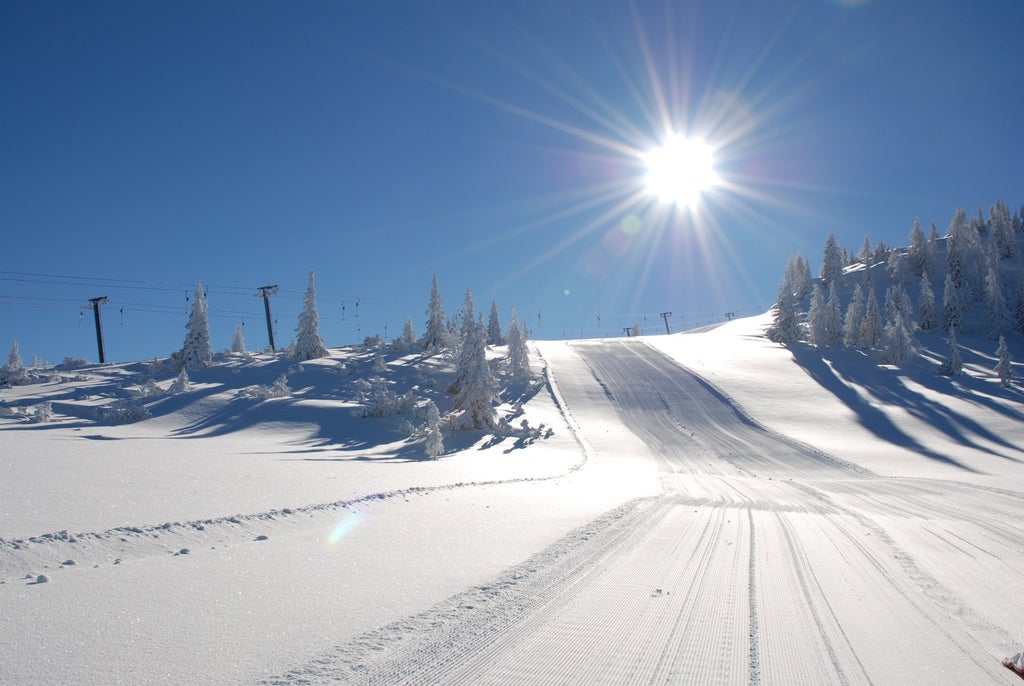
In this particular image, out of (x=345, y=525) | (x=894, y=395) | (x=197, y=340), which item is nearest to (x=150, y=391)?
(x=197, y=340)

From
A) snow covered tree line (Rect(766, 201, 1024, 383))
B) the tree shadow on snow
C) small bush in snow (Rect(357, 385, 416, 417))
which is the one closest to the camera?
small bush in snow (Rect(357, 385, 416, 417))

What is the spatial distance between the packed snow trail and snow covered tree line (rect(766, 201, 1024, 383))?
4207 cm

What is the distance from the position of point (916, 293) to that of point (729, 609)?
104 meters

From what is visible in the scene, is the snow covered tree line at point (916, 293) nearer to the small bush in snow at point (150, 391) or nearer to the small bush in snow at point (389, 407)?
the small bush in snow at point (389, 407)

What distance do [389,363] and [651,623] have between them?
4059 centimetres

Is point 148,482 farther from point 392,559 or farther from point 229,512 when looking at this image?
point 392,559

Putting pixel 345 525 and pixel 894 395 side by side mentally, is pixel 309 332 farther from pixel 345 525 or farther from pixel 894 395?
pixel 894 395

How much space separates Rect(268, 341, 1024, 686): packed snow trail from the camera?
3.95m

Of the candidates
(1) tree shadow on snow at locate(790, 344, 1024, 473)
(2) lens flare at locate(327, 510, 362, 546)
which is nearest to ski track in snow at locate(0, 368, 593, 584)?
(2) lens flare at locate(327, 510, 362, 546)

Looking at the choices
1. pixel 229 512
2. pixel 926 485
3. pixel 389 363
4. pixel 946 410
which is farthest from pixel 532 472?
pixel 946 410

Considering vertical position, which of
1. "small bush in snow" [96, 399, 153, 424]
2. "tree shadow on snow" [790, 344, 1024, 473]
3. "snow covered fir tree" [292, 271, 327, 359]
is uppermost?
"snow covered fir tree" [292, 271, 327, 359]

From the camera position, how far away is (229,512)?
24.8ft

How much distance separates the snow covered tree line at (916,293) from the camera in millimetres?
57075

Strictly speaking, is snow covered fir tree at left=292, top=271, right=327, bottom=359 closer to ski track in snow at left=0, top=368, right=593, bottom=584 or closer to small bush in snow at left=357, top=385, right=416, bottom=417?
small bush in snow at left=357, top=385, right=416, bottom=417
